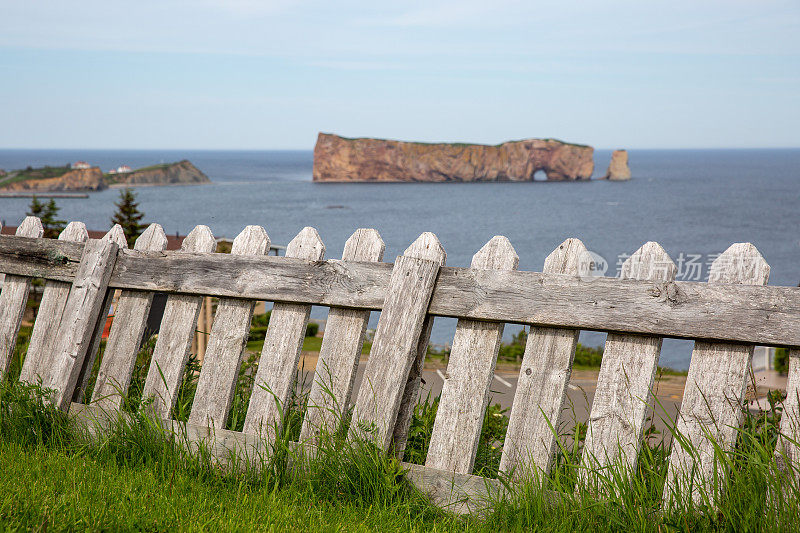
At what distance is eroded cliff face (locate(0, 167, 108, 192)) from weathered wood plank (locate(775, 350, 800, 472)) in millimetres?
137084

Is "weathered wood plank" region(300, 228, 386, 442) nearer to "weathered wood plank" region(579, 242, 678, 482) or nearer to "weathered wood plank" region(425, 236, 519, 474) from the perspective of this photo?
"weathered wood plank" region(425, 236, 519, 474)

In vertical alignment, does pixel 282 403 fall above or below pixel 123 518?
above

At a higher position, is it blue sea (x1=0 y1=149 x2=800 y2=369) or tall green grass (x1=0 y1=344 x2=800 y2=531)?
blue sea (x1=0 y1=149 x2=800 y2=369)

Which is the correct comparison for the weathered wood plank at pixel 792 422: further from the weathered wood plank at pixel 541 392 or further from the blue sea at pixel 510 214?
the blue sea at pixel 510 214

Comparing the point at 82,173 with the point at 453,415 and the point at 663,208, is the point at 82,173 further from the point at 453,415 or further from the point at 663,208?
the point at 453,415

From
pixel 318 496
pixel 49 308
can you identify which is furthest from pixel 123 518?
pixel 49 308

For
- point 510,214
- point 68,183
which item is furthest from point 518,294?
point 68,183

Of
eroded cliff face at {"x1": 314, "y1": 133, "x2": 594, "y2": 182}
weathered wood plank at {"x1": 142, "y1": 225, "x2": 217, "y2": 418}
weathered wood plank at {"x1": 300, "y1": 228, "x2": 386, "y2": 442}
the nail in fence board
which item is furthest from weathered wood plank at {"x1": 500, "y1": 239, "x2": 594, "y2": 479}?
eroded cliff face at {"x1": 314, "y1": 133, "x2": 594, "y2": 182}

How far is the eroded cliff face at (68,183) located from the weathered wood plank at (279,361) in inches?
5328

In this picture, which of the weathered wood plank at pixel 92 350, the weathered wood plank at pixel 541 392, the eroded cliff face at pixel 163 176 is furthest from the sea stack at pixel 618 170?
the weathered wood plank at pixel 541 392

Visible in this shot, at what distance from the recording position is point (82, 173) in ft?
417

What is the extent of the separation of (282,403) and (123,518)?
3.31ft

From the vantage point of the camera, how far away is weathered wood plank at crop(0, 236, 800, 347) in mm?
2662

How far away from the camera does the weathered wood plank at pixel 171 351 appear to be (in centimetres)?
370
